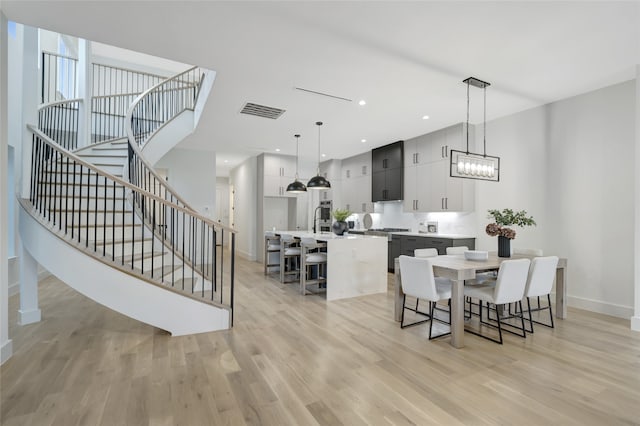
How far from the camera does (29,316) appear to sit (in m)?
3.47

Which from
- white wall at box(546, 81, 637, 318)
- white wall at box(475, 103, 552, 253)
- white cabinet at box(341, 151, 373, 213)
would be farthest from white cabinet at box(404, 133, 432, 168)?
white wall at box(546, 81, 637, 318)

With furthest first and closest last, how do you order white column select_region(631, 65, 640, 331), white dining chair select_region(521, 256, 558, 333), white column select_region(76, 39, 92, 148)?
white column select_region(76, 39, 92, 148)
white column select_region(631, 65, 640, 331)
white dining chair select_region(521, 256, 558, 333)

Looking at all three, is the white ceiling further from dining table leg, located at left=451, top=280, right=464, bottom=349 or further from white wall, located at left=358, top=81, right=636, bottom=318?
dining table leg, located at left=451, top=280, right=464, bottom=349

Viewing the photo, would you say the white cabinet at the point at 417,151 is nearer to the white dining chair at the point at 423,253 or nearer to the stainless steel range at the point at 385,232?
the stainless steel range at the point at 385,232

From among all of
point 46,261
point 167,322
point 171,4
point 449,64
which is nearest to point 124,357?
point 167,322

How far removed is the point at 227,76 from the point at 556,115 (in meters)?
4.66

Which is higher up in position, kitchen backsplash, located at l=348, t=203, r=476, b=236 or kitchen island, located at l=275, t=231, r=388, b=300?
kitchen backsplash, located at l=348, t=203, r=476, b=236

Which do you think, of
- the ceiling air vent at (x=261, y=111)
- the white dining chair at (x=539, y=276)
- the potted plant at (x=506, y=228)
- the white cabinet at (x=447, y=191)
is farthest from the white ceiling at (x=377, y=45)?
the white dining chair at (x=539, y=276)

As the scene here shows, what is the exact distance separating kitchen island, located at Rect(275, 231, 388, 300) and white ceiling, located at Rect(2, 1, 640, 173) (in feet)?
6.88

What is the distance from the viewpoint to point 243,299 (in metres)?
4.60

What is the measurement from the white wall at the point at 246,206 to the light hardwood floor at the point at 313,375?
16.8 ft

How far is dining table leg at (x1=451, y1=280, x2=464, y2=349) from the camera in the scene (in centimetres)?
297

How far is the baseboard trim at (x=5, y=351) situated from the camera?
2561 mm

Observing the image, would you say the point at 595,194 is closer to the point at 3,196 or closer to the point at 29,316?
the point at 3,196
